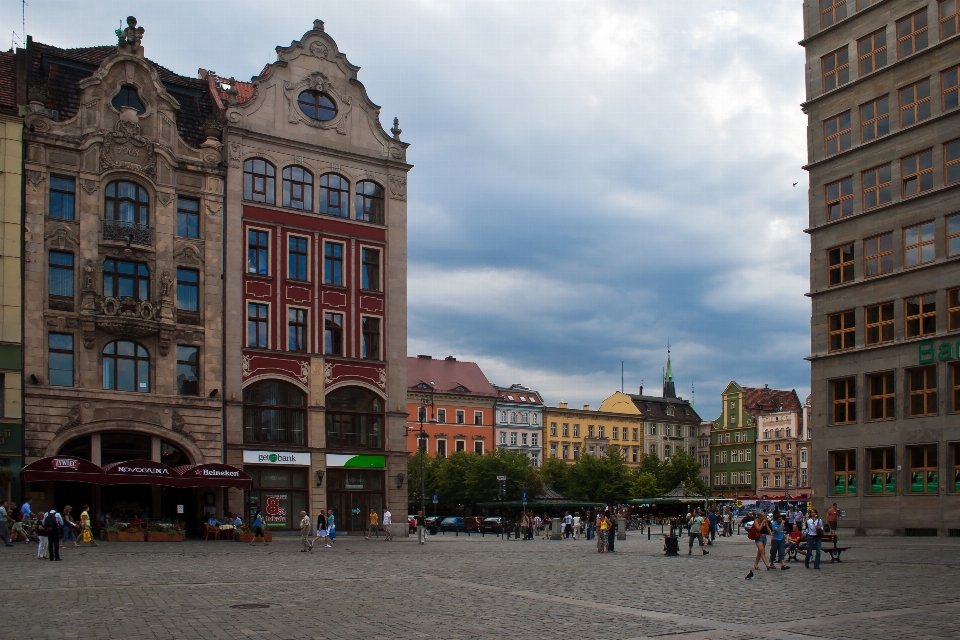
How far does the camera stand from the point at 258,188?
56688mm

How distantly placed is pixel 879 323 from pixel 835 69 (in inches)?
554

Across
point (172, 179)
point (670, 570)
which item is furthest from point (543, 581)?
point (172, 179)

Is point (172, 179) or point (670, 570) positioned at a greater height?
point (172, 179)

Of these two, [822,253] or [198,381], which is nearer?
[198,381]

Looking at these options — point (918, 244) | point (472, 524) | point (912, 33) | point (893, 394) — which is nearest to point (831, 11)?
point (912, 33)

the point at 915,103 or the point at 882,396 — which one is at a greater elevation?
the point at 915,103

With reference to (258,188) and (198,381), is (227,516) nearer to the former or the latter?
(198,381)

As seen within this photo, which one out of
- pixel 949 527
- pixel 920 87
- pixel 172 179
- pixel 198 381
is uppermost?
pixel 920 87

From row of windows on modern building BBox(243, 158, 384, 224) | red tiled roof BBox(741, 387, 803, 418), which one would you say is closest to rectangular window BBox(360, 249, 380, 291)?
row of windows on modern building BBox(243, 158, 384, 224)

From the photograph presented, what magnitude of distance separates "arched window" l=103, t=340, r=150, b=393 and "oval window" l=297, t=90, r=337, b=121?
16921mm

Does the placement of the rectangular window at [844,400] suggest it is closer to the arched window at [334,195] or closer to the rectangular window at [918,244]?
the rectangular window at [918,244]

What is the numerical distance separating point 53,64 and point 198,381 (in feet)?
56.8

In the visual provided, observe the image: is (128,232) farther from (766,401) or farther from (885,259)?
(766,401)

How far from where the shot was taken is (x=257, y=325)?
56.0 meters
